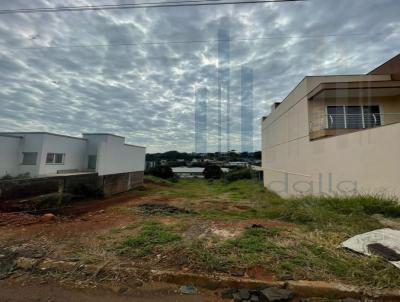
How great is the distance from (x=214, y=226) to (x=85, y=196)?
11610 millimetres

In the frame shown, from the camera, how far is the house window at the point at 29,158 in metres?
13.4

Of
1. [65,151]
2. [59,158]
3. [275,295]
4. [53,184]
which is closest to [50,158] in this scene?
[59,158]

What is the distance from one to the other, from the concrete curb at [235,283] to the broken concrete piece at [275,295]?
0.12 m

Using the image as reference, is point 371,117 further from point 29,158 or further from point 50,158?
point 29,158

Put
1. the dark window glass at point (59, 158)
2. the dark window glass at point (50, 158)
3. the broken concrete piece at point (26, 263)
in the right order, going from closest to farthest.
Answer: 1. the broken concrete piece at point (26, 263)
2. the dark window glass at point (50, 158)
3. the dark window glass at point (59, 158)

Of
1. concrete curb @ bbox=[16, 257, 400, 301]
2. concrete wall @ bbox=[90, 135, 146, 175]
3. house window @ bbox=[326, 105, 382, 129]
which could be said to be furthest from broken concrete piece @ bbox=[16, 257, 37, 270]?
concrete wall @ bbox=[90, 135, 146, 175]

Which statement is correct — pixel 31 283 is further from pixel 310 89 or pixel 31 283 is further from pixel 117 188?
pixel 117 188

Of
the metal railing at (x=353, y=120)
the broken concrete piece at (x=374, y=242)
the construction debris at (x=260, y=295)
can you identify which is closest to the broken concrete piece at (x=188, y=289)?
the construction debris at (x=260, y=295)

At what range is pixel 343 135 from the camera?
9039 mm

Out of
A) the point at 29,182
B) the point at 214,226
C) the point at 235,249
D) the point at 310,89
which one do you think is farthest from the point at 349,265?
the point at 29,182

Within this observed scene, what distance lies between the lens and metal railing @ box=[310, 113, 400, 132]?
443 inches

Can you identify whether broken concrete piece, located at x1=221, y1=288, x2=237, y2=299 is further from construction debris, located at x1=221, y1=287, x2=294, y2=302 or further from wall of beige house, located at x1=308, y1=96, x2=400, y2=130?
wall of beige house, located at x1=308, y1=96, x2=400, y2=130

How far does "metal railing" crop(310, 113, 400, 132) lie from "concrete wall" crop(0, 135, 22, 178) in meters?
16.4

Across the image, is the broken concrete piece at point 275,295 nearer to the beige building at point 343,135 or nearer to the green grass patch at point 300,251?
the green grass patch at point 300,251
